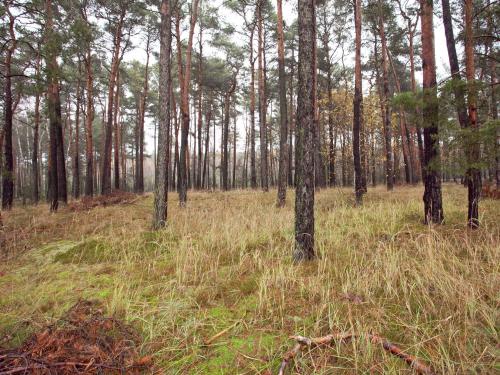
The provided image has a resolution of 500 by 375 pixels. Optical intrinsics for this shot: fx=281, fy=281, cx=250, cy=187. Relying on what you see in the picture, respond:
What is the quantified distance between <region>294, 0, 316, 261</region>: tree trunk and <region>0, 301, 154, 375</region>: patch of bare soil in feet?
7.85

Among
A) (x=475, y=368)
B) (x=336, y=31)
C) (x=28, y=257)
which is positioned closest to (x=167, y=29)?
(x=28, y=257)

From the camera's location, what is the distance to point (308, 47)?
385 cm

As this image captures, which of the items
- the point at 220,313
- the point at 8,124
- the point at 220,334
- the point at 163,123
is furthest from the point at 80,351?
the point at 8,124

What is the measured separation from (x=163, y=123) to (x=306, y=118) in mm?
4001

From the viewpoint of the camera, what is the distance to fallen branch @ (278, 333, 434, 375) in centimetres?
183

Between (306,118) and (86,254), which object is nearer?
(306,118)

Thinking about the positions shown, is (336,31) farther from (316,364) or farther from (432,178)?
(316,364)

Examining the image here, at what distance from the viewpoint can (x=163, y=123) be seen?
6.63 meters

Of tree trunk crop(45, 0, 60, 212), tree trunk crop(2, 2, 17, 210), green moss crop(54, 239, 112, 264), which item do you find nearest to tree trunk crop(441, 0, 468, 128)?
green moss crop(54, 239, 112, 264)

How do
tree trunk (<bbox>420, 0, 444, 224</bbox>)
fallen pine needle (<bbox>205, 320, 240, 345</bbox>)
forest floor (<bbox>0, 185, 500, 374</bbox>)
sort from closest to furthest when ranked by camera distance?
1. forest floor (<bbox>0, 185, 500, 374</bbox>)
2. fallen pine needle (<bbox>205, 320, 240, 345</bbox>)
3. tree trunk (<bbox>420, 0, 444, 224</bbox>)

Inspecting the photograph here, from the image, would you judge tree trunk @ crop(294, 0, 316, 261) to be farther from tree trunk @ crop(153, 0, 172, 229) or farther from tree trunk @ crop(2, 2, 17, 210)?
tree trunk @ crop(2, 2, 17, 210)

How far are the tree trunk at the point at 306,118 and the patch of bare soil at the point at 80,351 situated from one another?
7.85 ft

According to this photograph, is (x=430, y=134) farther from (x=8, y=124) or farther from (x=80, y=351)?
(x=8, y=124)

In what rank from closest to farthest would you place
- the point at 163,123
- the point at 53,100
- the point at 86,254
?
the point at 86,254 < the point at 163,123 < the point at 53,100
